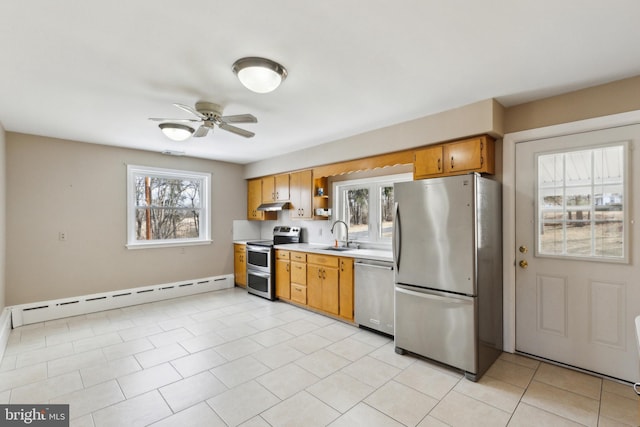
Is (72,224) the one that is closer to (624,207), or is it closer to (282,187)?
(282,187)

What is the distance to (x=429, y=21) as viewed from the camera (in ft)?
5.43

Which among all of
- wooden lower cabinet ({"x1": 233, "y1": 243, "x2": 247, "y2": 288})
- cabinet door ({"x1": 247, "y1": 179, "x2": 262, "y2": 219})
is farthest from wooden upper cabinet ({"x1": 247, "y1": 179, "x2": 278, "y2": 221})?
wooden lower cabinet ({"x1": 233, "y1": 243, "x2": 247, "y2": 288})

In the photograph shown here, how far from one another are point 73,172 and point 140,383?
3.18m

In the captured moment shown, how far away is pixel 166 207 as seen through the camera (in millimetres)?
5031

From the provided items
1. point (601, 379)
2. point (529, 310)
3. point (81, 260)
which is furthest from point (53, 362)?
point (601, 379)

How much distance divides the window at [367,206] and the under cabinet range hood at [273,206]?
94 centimetres

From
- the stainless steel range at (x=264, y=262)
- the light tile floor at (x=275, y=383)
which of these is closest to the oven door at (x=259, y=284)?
the stainless steel range at (x=264, y=262)

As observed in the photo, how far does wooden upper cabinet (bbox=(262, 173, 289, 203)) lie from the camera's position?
5133 millimetres

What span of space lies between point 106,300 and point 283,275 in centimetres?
253

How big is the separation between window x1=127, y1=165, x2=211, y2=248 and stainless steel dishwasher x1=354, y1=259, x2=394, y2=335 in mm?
3149

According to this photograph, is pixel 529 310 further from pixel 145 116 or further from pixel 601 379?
pixel 145 116

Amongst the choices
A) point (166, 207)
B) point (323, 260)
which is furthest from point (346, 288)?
point (166, 207)

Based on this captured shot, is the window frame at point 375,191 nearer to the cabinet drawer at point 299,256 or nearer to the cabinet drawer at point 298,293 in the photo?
the cabinet drawer at point 299,256

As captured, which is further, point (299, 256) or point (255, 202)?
point (255, 202)
